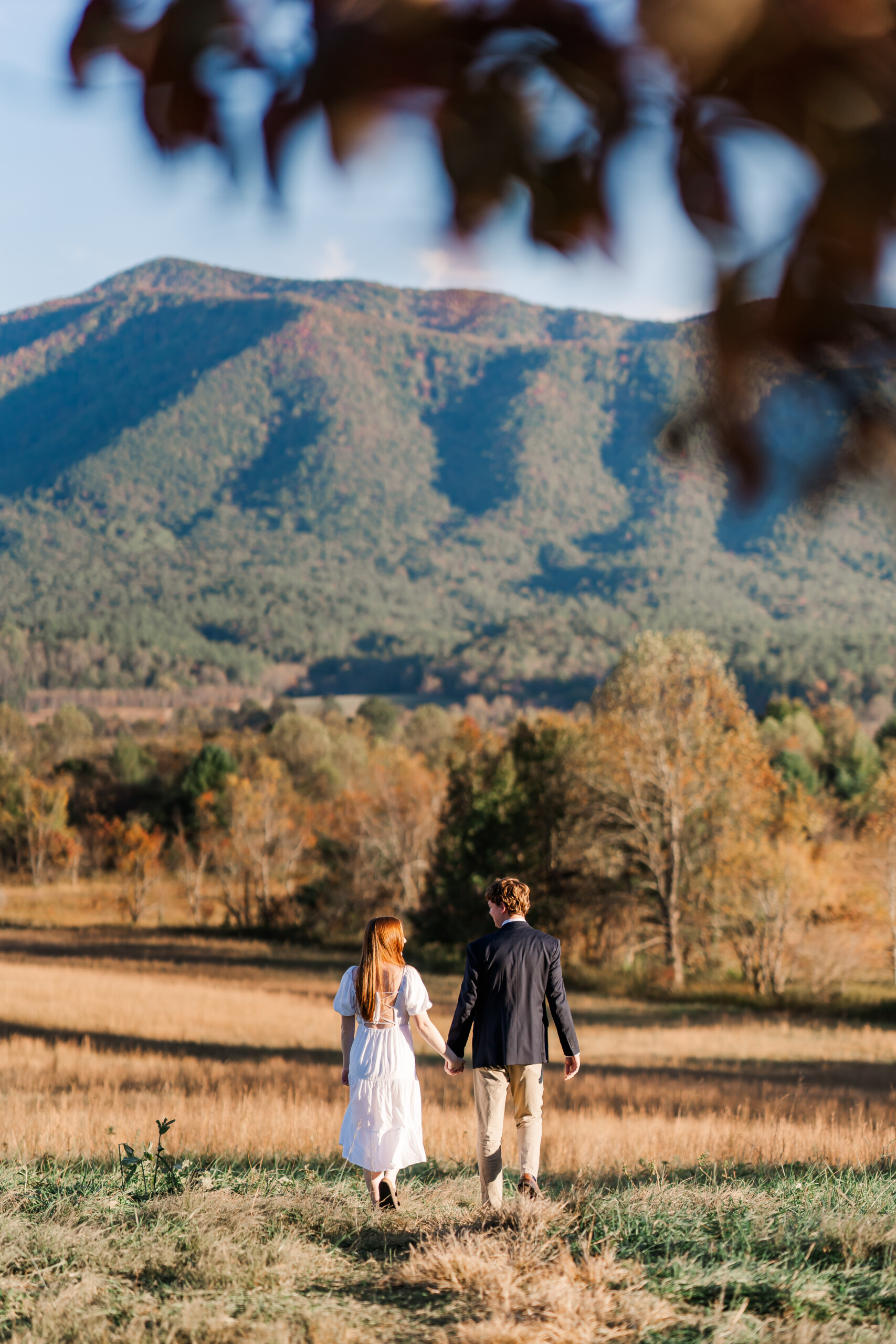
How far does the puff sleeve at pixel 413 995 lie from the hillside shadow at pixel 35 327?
13.8 ft

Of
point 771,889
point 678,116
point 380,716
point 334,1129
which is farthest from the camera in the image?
point 380,716

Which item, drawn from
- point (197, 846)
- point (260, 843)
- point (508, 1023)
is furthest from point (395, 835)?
point (508, 1023)

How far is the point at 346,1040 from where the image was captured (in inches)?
249

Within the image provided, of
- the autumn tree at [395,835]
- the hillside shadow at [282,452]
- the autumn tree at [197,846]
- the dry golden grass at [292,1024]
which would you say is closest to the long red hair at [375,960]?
the hillside shadow at [282,452]

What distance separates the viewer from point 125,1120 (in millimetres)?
10727

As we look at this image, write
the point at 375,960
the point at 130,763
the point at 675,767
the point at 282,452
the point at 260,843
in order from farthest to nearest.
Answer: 1. the point at 130,763
2. the point at 260,843
3. the point at 675,767
4. the point at 375,960
5. the point at 282,452

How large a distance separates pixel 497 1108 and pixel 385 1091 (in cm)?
61

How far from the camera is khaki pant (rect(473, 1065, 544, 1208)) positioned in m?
6.06

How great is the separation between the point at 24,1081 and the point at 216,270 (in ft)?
56.2

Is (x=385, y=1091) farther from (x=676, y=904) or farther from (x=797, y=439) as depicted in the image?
(x=676, y=904)

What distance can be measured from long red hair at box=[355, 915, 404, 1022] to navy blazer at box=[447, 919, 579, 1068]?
0.41m

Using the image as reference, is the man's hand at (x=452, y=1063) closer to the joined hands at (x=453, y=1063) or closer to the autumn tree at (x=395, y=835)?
the joined hands at (x=453, y=1063)

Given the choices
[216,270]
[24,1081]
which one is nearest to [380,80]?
[216,270]

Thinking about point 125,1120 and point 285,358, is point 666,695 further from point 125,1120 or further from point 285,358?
point 285,358
